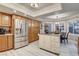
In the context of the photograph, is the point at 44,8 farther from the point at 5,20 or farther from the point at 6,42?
the point at 6,42

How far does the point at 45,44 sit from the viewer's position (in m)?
4.64

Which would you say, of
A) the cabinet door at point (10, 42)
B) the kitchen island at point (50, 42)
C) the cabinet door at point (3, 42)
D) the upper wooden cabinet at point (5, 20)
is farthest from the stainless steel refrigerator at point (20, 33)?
the kitchen island at point (50, 42)

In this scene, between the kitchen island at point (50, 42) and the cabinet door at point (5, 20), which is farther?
the cabinet door at point (5, 20)

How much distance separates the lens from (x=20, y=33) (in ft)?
17.4

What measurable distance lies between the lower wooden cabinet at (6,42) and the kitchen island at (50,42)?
5.08 ft

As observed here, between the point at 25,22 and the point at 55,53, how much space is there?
273 centimetres

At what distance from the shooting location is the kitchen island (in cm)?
394

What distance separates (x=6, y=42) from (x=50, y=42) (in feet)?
6.75

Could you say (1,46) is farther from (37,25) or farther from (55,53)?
(37,25)

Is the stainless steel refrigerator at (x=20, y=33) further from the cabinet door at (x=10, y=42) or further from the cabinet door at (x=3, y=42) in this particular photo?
the cabinet door at (x=3, y=42)

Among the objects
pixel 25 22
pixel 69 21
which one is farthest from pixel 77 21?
pixel 25 22

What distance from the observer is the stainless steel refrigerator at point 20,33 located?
4.96 m

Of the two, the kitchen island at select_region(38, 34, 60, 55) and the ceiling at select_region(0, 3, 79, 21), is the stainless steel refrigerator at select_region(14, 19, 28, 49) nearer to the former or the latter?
the ceiling at select_region(0, 3, 79, 21)

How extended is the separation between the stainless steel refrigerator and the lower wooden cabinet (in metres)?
0.27
